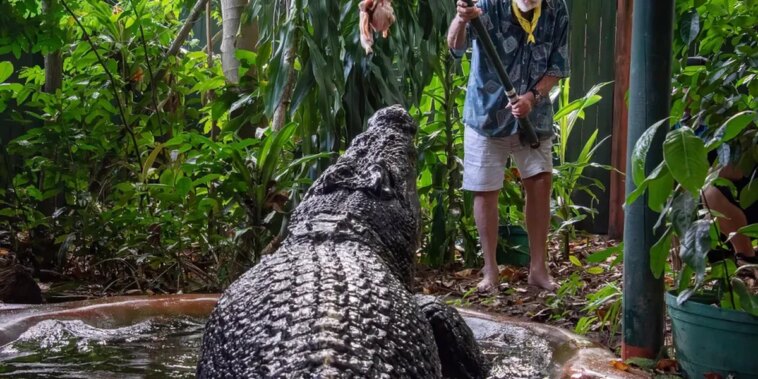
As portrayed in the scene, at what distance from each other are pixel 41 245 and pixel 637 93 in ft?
12.3

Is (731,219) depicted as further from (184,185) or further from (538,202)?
(184,185)

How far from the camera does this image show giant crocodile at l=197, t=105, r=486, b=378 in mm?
1324

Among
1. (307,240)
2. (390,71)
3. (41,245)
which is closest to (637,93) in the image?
(307,240)

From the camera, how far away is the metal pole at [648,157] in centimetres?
229

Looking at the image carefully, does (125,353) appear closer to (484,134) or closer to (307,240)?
(307,240)

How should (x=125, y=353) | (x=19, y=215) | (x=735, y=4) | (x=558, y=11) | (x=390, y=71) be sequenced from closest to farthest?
(x=125, y=353) → (x=735, y=4) → (x=558, y=11) → (x=390, y=71) → (x=19, y=215)

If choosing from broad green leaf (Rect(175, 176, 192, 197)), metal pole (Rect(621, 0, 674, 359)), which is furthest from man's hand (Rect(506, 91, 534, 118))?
broad green leaf (Rect(175, 176, 192, 197))

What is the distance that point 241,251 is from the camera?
13.7 feet

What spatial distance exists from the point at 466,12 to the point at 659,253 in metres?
1.70

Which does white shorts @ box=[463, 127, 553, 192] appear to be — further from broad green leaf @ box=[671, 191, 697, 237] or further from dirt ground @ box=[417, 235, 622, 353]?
broad green leaf @ box=[671, 191, 697, 237]

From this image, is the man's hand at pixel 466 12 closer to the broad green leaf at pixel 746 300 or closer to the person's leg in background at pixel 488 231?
the person's leg in background at pixel 488 231

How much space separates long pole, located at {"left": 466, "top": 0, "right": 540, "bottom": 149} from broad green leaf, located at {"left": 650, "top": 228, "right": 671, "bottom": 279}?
56.5 inches

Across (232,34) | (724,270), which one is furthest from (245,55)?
(724,270)

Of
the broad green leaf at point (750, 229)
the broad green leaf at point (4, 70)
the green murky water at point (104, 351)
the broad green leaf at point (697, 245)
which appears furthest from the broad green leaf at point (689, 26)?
the broad green leaf at point (4, 70)
